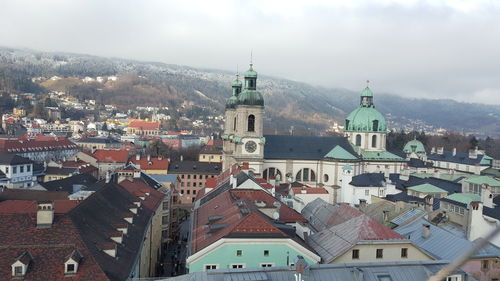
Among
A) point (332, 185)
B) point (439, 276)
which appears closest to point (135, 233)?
point (439, 276)

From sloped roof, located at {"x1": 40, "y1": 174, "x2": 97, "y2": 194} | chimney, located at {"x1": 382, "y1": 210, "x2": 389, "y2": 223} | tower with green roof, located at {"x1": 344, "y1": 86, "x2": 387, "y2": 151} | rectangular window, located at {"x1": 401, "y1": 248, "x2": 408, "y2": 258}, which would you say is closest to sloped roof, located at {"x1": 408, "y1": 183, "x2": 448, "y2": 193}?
chimney, located at {"x1": 382, "y1": 210, "x2": 389, "y2": 223}

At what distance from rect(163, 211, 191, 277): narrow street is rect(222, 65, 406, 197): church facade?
62.6ft

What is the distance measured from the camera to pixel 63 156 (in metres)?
133

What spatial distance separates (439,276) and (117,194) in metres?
38.4

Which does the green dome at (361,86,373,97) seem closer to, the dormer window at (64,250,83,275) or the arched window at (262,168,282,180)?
the arched window at (262,168,282,180)

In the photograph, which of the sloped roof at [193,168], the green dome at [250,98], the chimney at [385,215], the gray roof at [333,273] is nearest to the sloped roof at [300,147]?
the green dome at [250,98]

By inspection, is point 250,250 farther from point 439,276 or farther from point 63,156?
point 63,156

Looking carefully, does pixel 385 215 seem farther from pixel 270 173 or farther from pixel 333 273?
pixel 270 173

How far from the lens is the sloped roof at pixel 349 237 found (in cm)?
3102

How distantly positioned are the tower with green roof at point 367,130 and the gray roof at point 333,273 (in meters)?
66.4

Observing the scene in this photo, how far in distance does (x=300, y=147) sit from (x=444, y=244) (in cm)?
5256

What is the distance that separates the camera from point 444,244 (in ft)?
115

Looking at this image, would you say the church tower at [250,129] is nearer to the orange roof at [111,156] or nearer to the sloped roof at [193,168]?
the sloped roof at [193,168]

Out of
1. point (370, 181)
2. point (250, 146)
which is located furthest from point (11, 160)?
point (370, 181)
